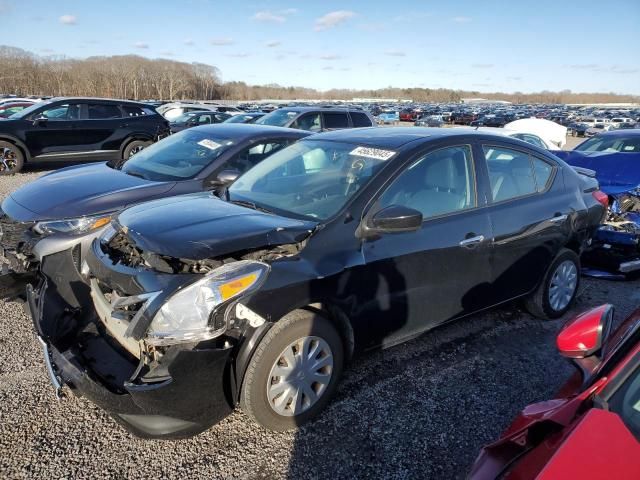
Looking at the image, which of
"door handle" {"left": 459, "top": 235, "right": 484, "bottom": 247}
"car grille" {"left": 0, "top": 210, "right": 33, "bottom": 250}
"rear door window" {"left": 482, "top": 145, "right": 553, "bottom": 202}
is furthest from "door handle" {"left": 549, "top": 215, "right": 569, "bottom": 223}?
"car grille" {"left": 0, "top": 210, "right": 33, "bottom": 250}

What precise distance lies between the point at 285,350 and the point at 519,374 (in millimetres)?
1865

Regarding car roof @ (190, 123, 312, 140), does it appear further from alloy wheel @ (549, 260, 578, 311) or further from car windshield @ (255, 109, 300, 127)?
car windshield @ (255, 109, 300, 127)

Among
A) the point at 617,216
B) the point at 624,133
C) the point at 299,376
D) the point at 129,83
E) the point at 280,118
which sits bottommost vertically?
the point at 299,376

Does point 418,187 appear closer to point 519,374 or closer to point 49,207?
point 519,374

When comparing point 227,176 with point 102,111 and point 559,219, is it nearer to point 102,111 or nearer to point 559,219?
point 559,219

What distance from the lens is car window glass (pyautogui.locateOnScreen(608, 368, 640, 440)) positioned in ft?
4.87

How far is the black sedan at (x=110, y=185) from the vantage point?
3783 mm

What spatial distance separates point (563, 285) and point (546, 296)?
279 mm

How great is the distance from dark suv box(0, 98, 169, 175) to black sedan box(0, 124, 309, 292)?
637 cm

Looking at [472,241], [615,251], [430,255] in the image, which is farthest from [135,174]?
[615,251]

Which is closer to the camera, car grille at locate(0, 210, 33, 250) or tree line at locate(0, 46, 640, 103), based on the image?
car grille at locate(0, 210, 33, 250)

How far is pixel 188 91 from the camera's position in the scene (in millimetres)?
94500

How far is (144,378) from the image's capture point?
2.22 meters

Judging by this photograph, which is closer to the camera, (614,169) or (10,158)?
(614,169)
